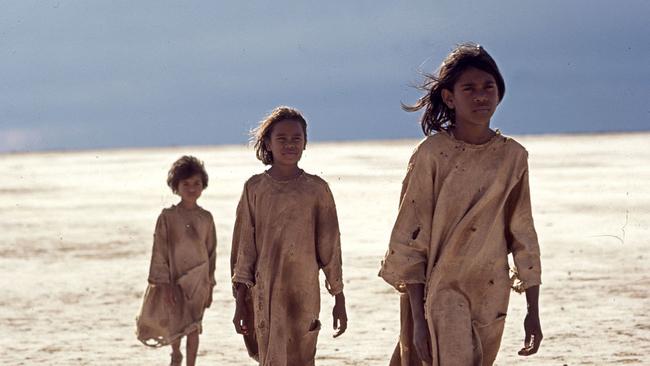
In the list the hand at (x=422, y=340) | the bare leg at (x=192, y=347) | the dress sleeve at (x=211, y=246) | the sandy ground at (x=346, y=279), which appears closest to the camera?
the hand at (x=422, y=340)

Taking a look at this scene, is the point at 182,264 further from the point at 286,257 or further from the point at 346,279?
the point at 346,279

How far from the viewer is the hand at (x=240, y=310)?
234 inches

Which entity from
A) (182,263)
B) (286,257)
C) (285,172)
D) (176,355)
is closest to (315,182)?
(285,172)

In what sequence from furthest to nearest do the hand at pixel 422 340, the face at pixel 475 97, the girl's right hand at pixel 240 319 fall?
the girl's right hand at pixel 240 319 < the face at pixel 475 97 < the hand at pixel 422 340

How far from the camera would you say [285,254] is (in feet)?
19.3

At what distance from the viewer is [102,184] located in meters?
35.1

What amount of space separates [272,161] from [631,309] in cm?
534

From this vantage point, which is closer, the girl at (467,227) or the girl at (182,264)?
the girl at (467,227)

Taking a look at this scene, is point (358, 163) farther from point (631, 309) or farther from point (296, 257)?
point (296, 257)

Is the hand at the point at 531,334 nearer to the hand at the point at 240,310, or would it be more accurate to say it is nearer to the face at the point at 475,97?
the face at the point at 475,97

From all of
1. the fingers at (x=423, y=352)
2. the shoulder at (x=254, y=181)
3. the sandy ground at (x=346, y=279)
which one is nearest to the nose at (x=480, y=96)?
the fingers at (x=423, y=352)

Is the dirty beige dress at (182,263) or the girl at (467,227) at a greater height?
the girl at (467,227)

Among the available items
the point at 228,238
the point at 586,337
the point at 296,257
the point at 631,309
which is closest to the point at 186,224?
the point at 296,257

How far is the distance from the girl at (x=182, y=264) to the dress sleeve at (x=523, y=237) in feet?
12.4
